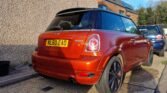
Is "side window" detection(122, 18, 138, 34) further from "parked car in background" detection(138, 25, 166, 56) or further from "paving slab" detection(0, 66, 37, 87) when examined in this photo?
"parked car in background" detection(138, 25, 166, 56)

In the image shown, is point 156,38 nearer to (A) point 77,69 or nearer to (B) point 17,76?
(B) point 17,76

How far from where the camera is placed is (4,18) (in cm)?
595

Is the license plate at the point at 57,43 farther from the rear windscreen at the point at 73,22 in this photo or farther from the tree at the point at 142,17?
the tree at the point at 142,17

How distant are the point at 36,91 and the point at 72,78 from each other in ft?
3.62

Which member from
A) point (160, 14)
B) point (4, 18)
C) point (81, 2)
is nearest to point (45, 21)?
point (4, 18)

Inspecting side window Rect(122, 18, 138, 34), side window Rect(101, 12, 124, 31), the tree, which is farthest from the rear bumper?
the tree

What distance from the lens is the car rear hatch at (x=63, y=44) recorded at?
3916 mm

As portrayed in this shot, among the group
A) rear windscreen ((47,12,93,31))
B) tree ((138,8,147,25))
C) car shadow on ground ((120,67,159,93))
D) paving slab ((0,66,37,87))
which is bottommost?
car shadow on ground ((120,67,159,93))

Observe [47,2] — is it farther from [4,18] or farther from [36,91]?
[36,91]

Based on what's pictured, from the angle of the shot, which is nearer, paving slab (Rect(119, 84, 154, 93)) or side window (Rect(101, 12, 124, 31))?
side window (Rect(101, 12, 124, 31))

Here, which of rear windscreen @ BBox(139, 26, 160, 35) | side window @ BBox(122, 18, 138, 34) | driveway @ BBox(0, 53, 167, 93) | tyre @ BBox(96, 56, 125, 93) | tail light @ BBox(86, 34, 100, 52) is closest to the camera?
tail light @ BBox(86, 34, 100, 52)

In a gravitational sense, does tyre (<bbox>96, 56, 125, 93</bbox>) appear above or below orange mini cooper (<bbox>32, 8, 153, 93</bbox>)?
below

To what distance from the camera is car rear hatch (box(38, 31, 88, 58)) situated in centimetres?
392

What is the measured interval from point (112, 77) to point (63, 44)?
118 centimetres
